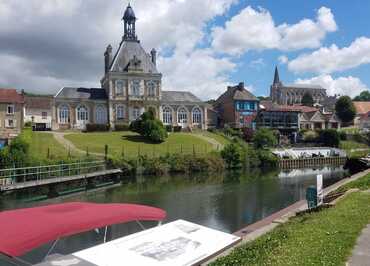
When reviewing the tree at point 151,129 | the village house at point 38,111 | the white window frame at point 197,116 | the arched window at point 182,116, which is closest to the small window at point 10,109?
the village house at point 38,111

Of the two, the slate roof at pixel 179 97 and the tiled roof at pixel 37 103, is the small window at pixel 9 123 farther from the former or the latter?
the slate roof at pixel 179 97

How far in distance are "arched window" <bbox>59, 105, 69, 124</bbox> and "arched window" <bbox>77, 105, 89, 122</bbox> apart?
1803mm

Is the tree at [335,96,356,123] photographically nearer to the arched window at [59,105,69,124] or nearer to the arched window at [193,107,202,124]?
the arched window at [193,107,202,124]

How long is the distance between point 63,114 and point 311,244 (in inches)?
2359

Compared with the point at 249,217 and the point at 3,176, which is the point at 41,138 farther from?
the point at 249,217

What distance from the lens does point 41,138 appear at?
52.2m

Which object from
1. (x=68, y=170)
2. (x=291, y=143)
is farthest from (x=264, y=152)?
(x=68, y=170)

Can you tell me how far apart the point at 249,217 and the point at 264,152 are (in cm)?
3471

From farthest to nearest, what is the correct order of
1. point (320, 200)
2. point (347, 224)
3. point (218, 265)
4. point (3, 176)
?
1. point (3, 176)
2. point (320, 200)
3. point (347, 224)
4. point (218, 265)

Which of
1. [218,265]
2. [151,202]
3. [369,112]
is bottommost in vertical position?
[151,202]

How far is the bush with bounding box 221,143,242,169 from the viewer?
50.8 metres

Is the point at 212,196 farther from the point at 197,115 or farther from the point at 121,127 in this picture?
the point at 197,115

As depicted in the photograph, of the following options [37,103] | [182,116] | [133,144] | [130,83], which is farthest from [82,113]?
[37,103]

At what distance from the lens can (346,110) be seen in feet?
316
